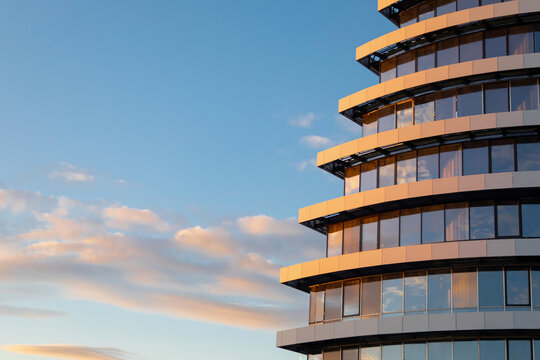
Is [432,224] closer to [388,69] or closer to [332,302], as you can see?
[332,302]

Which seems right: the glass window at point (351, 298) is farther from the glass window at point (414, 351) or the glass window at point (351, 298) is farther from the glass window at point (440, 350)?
the glass window at point (440, 350)

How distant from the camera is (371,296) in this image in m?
45.5

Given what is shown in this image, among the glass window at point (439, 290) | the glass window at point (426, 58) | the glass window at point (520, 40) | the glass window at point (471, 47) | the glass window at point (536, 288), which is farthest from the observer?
the glass window at point (426, 58)

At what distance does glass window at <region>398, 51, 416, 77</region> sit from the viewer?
167 feet

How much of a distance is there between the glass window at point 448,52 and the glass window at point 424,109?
2690 mm

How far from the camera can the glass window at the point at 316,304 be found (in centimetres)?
4812

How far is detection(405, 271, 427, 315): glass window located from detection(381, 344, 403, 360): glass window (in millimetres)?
2198

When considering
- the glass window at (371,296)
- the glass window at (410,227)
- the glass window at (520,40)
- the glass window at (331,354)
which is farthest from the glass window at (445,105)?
the glass window at (331,354)

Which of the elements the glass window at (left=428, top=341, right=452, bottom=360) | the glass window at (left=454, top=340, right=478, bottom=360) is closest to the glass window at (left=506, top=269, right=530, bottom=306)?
the glass window at (left=454, top=340, right=478, bottom=360)

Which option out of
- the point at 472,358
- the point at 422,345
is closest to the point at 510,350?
the point at 472,358

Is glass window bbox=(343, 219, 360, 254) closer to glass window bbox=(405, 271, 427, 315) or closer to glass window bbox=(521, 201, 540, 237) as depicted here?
glass window bbox=(405, 271, 427, 315)

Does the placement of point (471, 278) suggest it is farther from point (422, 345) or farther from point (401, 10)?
point (401, 10)

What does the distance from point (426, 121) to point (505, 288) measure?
12382 millimetres

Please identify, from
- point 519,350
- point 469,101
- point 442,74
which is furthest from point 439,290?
point 442,74
